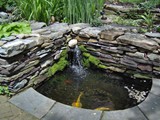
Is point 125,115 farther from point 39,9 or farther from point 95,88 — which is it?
point 39,9

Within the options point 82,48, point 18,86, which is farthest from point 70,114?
point 82,48

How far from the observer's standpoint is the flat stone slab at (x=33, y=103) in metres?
2.34

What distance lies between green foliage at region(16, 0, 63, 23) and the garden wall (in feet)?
0.86

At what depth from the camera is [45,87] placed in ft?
10.1

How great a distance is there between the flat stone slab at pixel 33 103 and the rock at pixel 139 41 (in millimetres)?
1397

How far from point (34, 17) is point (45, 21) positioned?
193mm

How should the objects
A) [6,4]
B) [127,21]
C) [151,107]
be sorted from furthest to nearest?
1. [6,4]
2. [127,21]
3. [151,107]

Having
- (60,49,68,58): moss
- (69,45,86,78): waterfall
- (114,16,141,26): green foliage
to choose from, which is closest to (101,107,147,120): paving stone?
(69,45,86,78): waterfall

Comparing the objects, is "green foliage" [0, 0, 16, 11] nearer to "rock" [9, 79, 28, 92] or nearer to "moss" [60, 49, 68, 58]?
"moss" [60, 49, 68, 58]

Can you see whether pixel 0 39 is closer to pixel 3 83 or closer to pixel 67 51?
pixel 3 83

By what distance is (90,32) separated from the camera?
11.4ft

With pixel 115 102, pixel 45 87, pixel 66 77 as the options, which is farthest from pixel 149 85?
pixel 45 87

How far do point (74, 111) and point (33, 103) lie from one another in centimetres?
48

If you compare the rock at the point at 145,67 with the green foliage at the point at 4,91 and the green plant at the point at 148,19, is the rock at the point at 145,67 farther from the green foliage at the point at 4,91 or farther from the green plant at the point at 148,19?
the green foliage at the point at 4,91
